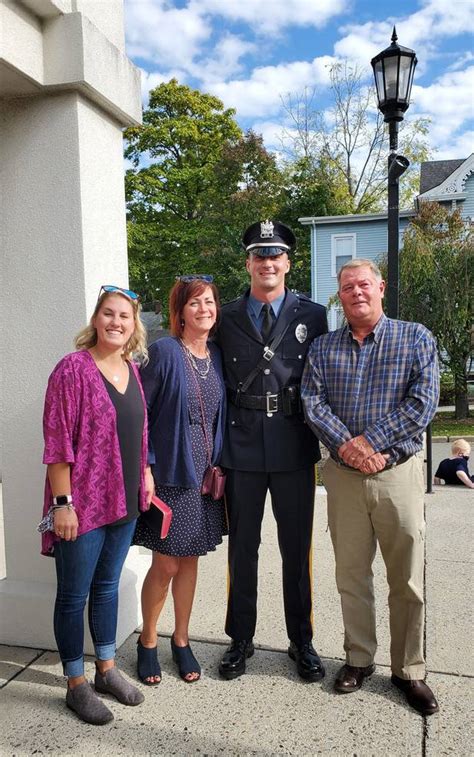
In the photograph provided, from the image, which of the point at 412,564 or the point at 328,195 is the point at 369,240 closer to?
the point at 328,195

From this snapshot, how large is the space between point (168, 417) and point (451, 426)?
14.1 meters

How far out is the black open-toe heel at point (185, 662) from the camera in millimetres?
2951

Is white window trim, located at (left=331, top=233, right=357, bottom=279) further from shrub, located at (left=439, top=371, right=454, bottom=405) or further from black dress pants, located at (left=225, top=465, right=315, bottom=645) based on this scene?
black dress pants, located at (left=225, top=465, right=315, bottom=645)

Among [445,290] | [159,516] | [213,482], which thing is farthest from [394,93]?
[445,290]

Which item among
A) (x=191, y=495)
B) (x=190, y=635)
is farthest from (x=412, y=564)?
(x=190, y=635)

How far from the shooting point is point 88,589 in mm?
2676

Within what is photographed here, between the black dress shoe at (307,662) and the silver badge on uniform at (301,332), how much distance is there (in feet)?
4.91

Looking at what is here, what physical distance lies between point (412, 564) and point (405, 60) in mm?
5414

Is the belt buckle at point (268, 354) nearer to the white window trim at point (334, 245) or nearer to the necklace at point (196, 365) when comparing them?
the necklace at point (196, 365)

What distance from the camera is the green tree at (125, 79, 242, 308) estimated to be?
2588 centimetres

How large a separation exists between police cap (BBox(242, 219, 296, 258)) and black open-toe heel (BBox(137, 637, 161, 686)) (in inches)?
78.6

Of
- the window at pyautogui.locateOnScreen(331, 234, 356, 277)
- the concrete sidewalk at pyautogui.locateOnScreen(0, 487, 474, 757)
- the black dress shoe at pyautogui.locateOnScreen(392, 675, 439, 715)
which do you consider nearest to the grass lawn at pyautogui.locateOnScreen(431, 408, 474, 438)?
the window at pyautogui.locateOnScreen(331, 234, 356, 277)

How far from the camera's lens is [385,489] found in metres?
2.70

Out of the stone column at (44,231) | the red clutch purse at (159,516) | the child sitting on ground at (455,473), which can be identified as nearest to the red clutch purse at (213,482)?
the red clutch purse at (159,516)
